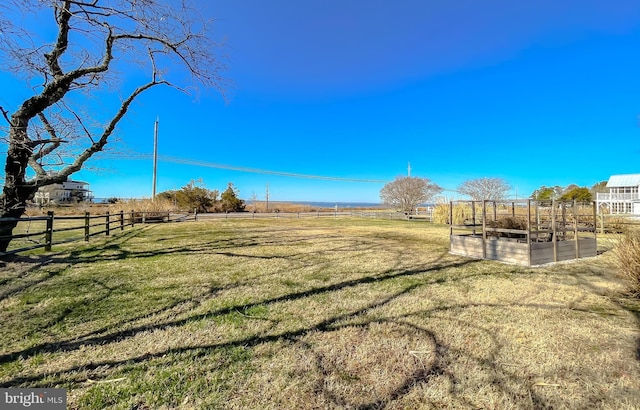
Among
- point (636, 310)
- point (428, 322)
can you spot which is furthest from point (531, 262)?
point (428, 322)

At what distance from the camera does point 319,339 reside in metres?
2.78

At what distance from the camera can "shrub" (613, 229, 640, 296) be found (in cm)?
427

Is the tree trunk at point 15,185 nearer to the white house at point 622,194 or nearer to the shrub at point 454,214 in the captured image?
the shrub at point 454,214

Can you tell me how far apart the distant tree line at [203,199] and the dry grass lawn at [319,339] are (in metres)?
29.9

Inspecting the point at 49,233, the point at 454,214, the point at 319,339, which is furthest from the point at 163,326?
the point at 454,214

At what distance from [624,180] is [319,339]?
4298cm

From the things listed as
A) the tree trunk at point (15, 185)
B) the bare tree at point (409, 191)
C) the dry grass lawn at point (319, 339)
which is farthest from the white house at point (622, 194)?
the tree trunk at point (15, 185)

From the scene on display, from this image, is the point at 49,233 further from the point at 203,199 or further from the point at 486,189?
the point at 486,189

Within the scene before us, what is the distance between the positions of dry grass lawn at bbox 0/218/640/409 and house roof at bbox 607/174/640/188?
36.6 meters

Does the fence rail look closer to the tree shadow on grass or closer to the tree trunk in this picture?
the tree trunk

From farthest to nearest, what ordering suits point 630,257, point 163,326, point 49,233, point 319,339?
point 49,233
point 630,257
point 163,326
point 319,339

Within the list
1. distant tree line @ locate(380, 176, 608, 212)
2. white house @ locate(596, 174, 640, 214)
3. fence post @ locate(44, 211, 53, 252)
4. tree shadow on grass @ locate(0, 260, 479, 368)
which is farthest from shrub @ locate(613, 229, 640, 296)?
distant tree line @ locate(380, 176, 608, 212)

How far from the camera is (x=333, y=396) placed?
195 centimetres

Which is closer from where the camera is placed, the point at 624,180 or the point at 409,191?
the point at 624,180
